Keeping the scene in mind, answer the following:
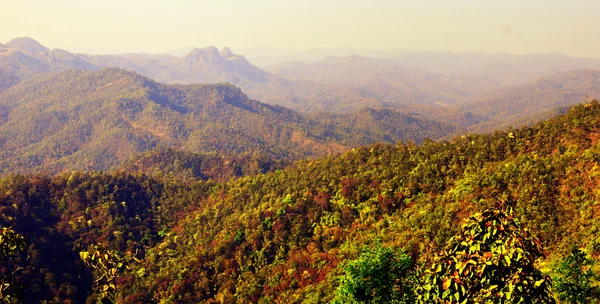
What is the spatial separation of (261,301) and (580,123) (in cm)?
4414

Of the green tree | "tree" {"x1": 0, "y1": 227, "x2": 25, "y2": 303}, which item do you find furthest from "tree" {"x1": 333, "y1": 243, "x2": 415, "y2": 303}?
"tree" {"x1": 0, "y1": 227, "x2": 25, "y2": 303}

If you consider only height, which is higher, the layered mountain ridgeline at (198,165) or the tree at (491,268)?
the tree at (491,268)

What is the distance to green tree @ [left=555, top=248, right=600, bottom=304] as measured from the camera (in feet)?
51.9

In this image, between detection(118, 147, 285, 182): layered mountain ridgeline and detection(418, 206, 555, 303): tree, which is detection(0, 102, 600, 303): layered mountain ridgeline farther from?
detection(118, 147, 285, 182): layered mountain ridgeline

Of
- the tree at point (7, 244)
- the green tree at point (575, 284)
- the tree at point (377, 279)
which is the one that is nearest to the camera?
the tree at point (7, 244)

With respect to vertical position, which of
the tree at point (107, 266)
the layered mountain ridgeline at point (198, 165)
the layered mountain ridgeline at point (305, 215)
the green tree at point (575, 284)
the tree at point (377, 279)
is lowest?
the layered mountain ridgeline at point (198, 165)

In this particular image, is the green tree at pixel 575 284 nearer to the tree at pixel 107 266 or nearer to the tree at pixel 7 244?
the tree at pixel 107 266

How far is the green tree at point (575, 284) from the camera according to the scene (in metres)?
15.8

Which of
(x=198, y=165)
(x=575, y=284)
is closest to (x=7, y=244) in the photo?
(x=575, y=284)

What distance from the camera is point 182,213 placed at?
81.4 m

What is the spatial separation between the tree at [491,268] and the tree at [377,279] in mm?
6815

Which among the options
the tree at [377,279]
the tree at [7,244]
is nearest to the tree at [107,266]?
the tree at [7,244]

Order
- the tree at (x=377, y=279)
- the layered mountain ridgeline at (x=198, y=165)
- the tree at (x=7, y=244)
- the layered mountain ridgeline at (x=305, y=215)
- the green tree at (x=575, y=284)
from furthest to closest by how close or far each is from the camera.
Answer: the layered mountain ridgeline at (x=198, y=165) → the layered mountain ridgeline at (x=305, y=215) → the green tree at (x=575, y=284) → the tree at (x=377, y=279) → the tree at (x=7, y=244)

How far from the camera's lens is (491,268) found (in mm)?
7945
